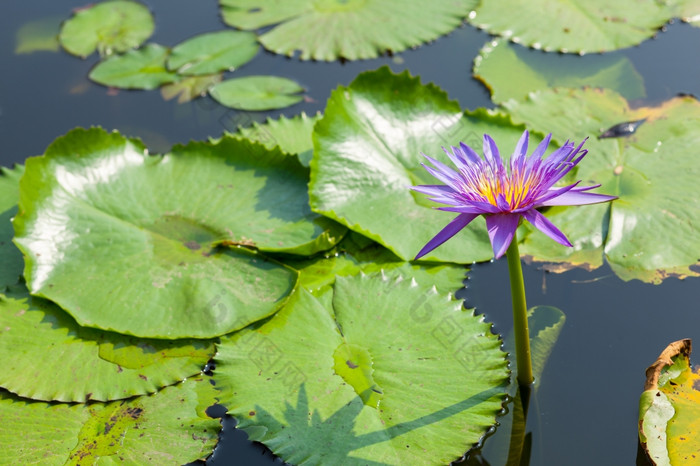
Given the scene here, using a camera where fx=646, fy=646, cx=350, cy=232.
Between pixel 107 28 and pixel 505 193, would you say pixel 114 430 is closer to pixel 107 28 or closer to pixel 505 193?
pixel 505 193

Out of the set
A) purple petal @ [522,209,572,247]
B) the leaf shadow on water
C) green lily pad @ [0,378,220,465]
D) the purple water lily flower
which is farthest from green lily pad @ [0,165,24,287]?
purple petal @ [522,209,572,247]

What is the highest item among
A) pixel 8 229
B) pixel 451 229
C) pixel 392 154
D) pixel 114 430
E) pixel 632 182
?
pixel 451 229

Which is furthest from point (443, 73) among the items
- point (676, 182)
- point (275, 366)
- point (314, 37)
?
point (275, 366)

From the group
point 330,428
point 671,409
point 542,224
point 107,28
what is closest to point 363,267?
point 330,428

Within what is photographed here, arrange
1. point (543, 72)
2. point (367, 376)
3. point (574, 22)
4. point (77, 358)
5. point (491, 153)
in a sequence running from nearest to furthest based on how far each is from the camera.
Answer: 1. point (491, 153)
2. point (367, 376)
3. point (77, 358)
4. point (543, 72)
5. point (574, 22)

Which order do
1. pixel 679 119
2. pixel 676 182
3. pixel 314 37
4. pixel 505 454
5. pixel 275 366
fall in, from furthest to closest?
1. pixel 314 37
2. pixel 679 119
3. pixel 676 182
4. pixel 275 366
5. pixel 505 454

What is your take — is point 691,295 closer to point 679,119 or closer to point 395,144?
point 679,119

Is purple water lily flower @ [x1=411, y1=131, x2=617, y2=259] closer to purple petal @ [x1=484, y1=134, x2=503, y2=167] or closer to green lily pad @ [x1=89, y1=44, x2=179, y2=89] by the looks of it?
purple petal @ [x1=484, y1=134, x2=503, y2=167]

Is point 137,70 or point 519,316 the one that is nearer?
point 519,316
